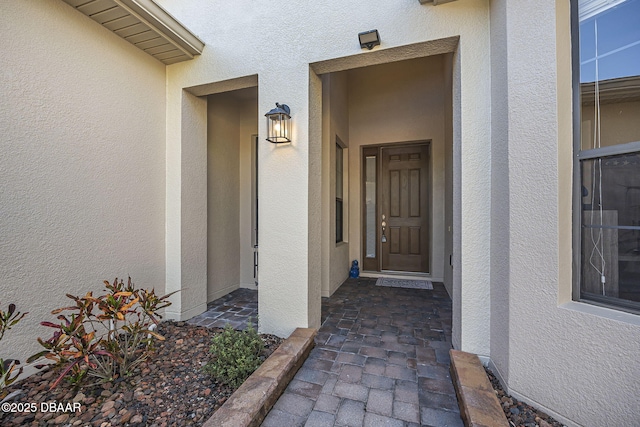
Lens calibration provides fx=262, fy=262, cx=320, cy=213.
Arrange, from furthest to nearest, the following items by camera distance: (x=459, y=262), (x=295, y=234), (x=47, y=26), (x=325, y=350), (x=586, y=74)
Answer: (x=295, y=234) < (x=325, y=350) < (x=459, y=262) < (x=47, y=26) < (x=586, y=74)

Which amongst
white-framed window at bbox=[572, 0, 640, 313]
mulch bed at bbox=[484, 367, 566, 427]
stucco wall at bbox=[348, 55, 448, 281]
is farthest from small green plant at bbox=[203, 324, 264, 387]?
stucco wall at bbox=[348, 55, 448, 281]

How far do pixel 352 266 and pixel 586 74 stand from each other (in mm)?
4100

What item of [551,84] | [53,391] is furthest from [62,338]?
[551,84]

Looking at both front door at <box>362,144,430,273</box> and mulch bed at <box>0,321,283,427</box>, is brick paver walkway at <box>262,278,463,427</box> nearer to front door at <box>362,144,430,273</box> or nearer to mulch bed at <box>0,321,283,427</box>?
mulch bed at <box>0,321,283,427</box>

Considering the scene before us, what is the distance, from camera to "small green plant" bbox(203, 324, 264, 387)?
190 cm

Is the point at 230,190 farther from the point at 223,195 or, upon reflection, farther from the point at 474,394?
the point at 474,394

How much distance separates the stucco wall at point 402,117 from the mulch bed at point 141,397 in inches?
143

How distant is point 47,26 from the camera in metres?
2.08

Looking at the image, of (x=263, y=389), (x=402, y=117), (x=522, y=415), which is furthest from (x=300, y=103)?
(x=402, y=117)

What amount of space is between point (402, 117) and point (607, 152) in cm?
372

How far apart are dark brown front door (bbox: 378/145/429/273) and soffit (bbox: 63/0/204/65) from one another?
364 centimetres

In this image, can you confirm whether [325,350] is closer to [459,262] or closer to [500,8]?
[459,262]

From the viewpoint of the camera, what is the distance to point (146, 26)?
2.48 m

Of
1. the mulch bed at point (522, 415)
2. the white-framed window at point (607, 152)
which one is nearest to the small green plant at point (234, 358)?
the mulch bed at point (522, 415)
